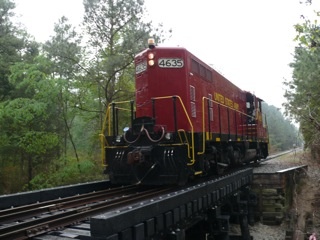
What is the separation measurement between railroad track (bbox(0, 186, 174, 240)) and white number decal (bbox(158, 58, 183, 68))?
122 inches

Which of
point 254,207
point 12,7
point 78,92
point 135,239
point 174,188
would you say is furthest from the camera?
point 12,7

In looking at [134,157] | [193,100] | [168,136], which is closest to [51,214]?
[134,157]

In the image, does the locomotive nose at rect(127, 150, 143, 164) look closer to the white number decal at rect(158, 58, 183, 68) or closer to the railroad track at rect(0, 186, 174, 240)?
the railroad track at rect(0, 186, 174, 240)

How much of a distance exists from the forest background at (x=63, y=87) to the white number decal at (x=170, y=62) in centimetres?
758

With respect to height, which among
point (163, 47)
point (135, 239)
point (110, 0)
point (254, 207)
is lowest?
point (254, 207)

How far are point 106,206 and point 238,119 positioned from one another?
8029 millimetres

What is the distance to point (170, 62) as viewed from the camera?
28.0 feet

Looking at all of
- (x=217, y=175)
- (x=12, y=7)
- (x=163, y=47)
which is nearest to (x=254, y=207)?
(x=217, y=175)

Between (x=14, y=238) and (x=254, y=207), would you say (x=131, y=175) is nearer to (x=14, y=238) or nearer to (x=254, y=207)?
(x=14, y=238)

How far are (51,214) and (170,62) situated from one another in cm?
471

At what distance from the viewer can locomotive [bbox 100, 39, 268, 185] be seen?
7.34m

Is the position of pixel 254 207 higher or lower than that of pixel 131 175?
lower

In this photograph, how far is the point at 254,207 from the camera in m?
11.8

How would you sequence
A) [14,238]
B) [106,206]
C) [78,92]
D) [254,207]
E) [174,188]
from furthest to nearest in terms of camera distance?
1. [78,92]
2. [254,207]
3. [174,188]
4. [106,206]
5. [14,238]
